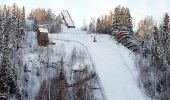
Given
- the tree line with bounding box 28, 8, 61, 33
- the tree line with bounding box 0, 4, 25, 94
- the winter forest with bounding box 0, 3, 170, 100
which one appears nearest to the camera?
the tree line with bounding box 0, 4, 25, 94

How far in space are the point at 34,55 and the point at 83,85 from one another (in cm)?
1042

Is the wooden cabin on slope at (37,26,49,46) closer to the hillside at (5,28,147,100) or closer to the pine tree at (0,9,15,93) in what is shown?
the hillside at (5,28,147,100)

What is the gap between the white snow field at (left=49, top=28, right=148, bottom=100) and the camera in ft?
200

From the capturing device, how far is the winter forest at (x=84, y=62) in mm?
59219

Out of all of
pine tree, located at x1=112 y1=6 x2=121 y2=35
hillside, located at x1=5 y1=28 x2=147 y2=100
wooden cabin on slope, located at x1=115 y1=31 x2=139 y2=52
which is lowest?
hillside, located at x1=5 y1=28 x2=147 y2=100

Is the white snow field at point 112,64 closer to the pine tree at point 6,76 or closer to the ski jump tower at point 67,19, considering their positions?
the ski jump tower at point 67,19

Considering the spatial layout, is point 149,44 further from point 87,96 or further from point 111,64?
point 87,96

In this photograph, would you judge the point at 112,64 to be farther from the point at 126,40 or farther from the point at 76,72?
the point at 126,40

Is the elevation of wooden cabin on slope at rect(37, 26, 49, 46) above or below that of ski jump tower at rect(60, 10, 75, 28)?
below

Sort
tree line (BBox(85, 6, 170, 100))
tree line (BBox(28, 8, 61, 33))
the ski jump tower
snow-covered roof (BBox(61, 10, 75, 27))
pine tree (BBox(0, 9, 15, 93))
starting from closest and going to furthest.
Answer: pine tree (BBox(0, 9, 15, 93)), tree line (BBox(85, 6, 170, 100)), tree line (BBox(28, 8, 61, 33)), the ski jump tower, snow-covered roof (BBox(61, 10, 75, 27))

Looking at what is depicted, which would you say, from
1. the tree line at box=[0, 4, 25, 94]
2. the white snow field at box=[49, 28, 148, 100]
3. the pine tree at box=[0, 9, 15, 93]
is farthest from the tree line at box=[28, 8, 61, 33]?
the pine tree at box=[0, 9, 15, 93]

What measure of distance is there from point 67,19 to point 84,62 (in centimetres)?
3339

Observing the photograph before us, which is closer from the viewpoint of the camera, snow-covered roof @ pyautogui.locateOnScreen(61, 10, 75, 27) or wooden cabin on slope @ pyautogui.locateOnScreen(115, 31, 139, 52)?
wooden cabin on slope @ pyautogui.locateOnScreen(115, 31, 139, 52)

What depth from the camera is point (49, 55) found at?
67875 millimetres
